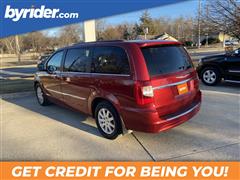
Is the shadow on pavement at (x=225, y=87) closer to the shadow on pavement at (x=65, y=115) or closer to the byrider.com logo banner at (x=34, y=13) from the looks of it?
the shadow on pavement at (x=65, y=115)

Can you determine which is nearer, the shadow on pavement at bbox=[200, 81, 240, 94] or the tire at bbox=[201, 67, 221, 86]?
the shadow on pavement at bbox=[200, 81, 240, 94]

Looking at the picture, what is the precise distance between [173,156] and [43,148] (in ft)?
7.07

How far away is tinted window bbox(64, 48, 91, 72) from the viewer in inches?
179

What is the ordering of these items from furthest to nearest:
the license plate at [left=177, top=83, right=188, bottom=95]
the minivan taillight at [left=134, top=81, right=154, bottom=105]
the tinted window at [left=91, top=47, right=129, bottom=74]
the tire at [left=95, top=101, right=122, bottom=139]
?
1. the tire at [left=95, top=101, right=122, bottom=139]
2. the license plate at [left=177, top=83, right=188, bottom=95]
3. the tinted window at [left=91, top=47, right=129, bottom=74]
4. the minivan taillight at [left=134, top=81, right=154, bottom=105]

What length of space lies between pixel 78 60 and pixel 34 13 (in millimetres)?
8481

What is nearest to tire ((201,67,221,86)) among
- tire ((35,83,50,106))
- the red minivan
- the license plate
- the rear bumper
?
the red minivan

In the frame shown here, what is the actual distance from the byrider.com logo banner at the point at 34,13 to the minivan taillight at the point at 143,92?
860cm

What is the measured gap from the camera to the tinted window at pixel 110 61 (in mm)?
3771

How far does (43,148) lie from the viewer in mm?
4043

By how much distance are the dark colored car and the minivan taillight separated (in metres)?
5.28

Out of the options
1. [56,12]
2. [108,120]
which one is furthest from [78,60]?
[56,12]

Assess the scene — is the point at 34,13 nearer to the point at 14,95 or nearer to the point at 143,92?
the point at 14,95

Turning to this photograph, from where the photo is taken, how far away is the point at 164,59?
3863 mm

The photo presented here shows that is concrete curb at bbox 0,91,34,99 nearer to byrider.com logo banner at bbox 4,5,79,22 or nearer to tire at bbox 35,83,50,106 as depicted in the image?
tire at bbox 35,83,50,106
